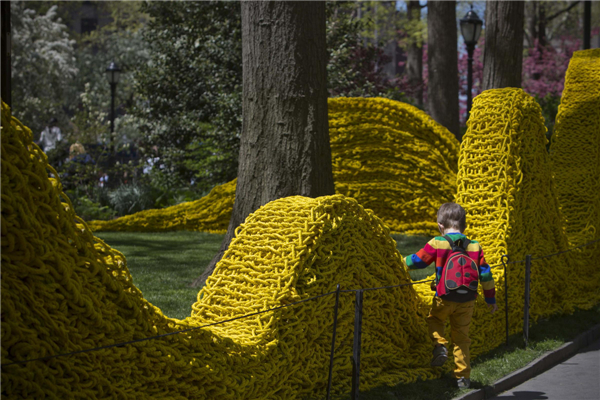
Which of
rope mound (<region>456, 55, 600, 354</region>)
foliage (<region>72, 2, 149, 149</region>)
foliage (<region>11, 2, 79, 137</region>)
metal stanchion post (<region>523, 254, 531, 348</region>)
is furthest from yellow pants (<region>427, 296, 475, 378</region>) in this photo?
foliage (<region>72, 2, 149, 149</region>)

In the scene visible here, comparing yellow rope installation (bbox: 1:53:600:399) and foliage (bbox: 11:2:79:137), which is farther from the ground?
foliage (bbox: 11:2:79:137)

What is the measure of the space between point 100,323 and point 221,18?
14.9 meters

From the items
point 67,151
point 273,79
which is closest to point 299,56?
point 273,79

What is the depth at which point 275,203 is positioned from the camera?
4.62 meters

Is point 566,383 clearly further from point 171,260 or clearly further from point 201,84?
point 201,84

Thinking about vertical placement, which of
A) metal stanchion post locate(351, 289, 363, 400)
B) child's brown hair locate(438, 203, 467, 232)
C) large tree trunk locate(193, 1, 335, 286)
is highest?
large tree trunk locate(193, 1, 335, 286)

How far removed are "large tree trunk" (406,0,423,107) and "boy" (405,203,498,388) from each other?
68.9 ft

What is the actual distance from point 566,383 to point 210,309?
10.3 feet

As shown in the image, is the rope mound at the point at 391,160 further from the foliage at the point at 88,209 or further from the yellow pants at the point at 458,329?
the yellow pants at the point at 458,329

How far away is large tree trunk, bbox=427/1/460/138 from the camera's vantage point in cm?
1523

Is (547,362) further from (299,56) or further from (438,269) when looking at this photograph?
(299,56)

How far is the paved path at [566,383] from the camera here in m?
5.16

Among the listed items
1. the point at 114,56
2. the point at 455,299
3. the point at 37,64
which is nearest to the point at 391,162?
the point at 455,299

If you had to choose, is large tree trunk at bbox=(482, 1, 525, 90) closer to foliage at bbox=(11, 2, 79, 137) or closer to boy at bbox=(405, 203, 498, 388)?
boy at bbox=(405, 203, 498, 388)
